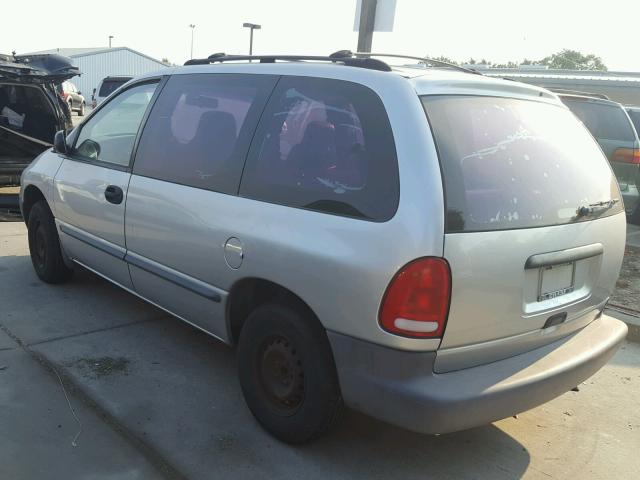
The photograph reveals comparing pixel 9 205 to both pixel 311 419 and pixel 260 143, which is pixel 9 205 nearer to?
pixel 260 143

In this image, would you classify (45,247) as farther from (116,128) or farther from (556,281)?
(556,281)

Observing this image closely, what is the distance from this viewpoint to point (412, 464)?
111 inches

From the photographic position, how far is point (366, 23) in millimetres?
5637

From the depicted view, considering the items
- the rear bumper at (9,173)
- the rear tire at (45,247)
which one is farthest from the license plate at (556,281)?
the rear bumper at (9,173)

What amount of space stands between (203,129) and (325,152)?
A: 97 cm

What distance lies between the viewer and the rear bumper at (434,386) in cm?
229

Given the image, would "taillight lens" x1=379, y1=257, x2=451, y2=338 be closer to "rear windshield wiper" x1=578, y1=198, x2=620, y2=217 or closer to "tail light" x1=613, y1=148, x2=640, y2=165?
"rear windshield wiper" x1=578, y1=198, x2=620, y2=217

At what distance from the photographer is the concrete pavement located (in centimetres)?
273

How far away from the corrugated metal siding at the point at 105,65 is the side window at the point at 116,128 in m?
55.9

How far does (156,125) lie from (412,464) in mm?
2445

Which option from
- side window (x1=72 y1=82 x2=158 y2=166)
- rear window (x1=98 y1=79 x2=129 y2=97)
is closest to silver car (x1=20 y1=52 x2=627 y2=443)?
side window (x1=72 y1=82 x2=158 y2=166)

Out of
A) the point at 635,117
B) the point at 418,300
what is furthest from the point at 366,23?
the point at 635,117

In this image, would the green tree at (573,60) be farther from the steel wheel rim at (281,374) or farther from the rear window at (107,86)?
the steel wheel rim at (281,374)

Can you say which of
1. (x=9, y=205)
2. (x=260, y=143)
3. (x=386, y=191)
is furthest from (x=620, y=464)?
(x=9, y=205)
